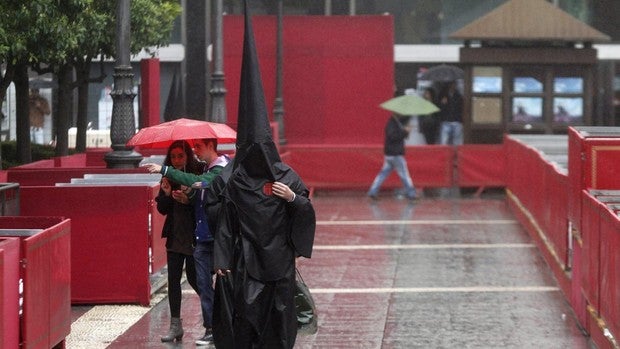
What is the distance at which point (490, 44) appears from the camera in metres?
28.4

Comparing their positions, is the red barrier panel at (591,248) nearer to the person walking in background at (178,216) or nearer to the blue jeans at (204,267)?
the blue jeans at (204,267)

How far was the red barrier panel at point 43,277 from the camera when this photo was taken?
8914 millimetres

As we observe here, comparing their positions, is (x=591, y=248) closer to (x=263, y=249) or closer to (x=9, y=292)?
(x=263, y=249)

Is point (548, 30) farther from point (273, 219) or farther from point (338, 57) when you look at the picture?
point (273, 219)

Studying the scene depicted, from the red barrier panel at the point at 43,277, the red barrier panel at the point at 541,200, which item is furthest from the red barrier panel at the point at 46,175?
the red barrier panel at the point at 43,277

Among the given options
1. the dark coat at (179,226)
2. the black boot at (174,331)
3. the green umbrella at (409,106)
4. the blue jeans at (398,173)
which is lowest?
the black boot at (174,331)

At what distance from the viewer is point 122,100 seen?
15.5 m

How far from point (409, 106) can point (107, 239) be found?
14332 mm

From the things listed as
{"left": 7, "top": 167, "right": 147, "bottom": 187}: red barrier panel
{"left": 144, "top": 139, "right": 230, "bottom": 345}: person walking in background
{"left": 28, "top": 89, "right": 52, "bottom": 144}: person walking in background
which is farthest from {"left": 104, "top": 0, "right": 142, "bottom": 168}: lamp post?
{"left": 28, "top": 89, "right": 52, "bottom": 144}: person walking in background

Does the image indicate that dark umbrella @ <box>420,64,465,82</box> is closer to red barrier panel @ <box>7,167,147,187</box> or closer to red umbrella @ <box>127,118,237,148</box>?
red barrier panel @ <box>7,167,147,187</box>

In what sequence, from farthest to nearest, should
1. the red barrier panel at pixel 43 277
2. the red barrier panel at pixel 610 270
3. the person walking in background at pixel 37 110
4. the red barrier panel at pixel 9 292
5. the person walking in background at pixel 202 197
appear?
the person walking in background at pixel 37 110 → the person walking in background at pixel 202 197 → the red barrier panel at pixel 610 270 → the red barrier panel at pixel 43 277 → the red barrier panel at pixel 9 292

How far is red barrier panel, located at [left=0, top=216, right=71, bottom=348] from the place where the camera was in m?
8.91

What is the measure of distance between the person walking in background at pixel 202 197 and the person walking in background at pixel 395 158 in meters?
14.9

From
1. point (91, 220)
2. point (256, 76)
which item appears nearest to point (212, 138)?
point (256, 76)
